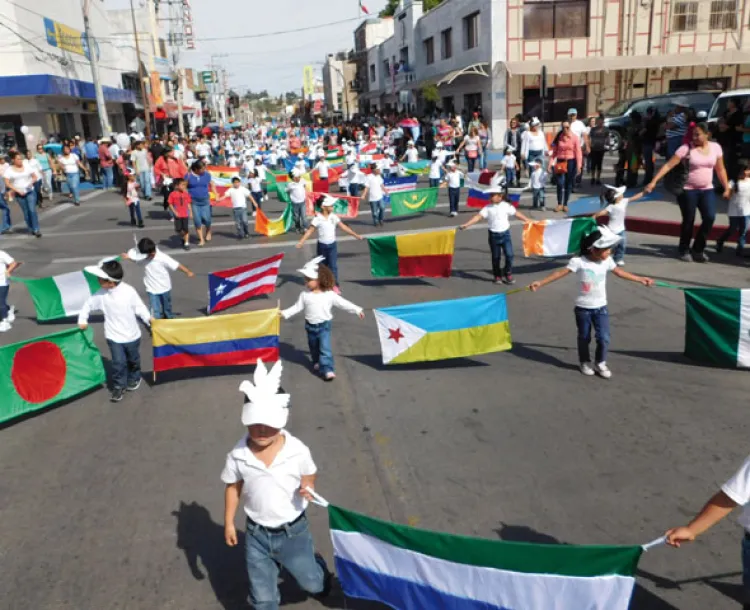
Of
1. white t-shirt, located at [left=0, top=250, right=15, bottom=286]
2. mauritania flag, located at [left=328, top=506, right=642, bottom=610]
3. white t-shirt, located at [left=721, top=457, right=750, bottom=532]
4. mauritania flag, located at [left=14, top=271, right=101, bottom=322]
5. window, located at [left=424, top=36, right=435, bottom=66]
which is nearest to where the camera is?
white t-shirt, located at [left=721, top=457, right=750, bottom=532]

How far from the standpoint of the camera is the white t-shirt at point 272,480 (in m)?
3.46

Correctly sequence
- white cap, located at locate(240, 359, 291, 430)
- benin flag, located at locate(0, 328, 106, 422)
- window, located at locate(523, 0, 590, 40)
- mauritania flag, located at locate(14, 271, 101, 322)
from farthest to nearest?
1. window, located at locate(523, 0, 590, 40)
2. mauritania flag, located at locate(14, 271, 101, 322)
3. benin flag, located at locate(0, 328, 106, 422)
4. white cap, located at locate(240, 359, 291, 430)

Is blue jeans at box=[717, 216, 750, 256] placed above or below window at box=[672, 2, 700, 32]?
below

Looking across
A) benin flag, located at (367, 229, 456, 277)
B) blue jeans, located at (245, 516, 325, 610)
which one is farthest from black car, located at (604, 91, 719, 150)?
blue jeans, located at (245, 516, 325, 610)

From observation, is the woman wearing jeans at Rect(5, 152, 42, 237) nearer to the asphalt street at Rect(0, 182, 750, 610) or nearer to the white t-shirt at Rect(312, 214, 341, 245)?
the asphalt street at Rect(0, 182, 750, 610)

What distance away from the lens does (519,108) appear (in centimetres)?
3155

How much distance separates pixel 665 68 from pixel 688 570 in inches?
1268

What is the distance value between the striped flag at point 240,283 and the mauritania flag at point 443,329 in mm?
3018

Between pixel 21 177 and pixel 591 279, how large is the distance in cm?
1356

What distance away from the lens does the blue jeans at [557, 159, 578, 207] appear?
1558cm

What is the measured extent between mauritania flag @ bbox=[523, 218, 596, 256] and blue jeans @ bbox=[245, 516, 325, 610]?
7.59m

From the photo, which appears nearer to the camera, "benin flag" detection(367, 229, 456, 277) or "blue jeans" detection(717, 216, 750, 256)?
"benin flag" detection(367, 229, 456, 277)

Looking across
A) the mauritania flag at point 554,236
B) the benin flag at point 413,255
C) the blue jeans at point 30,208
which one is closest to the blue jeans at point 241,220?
the blue jeans at point 30,208

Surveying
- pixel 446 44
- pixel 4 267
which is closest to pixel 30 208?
pixel 4 267
